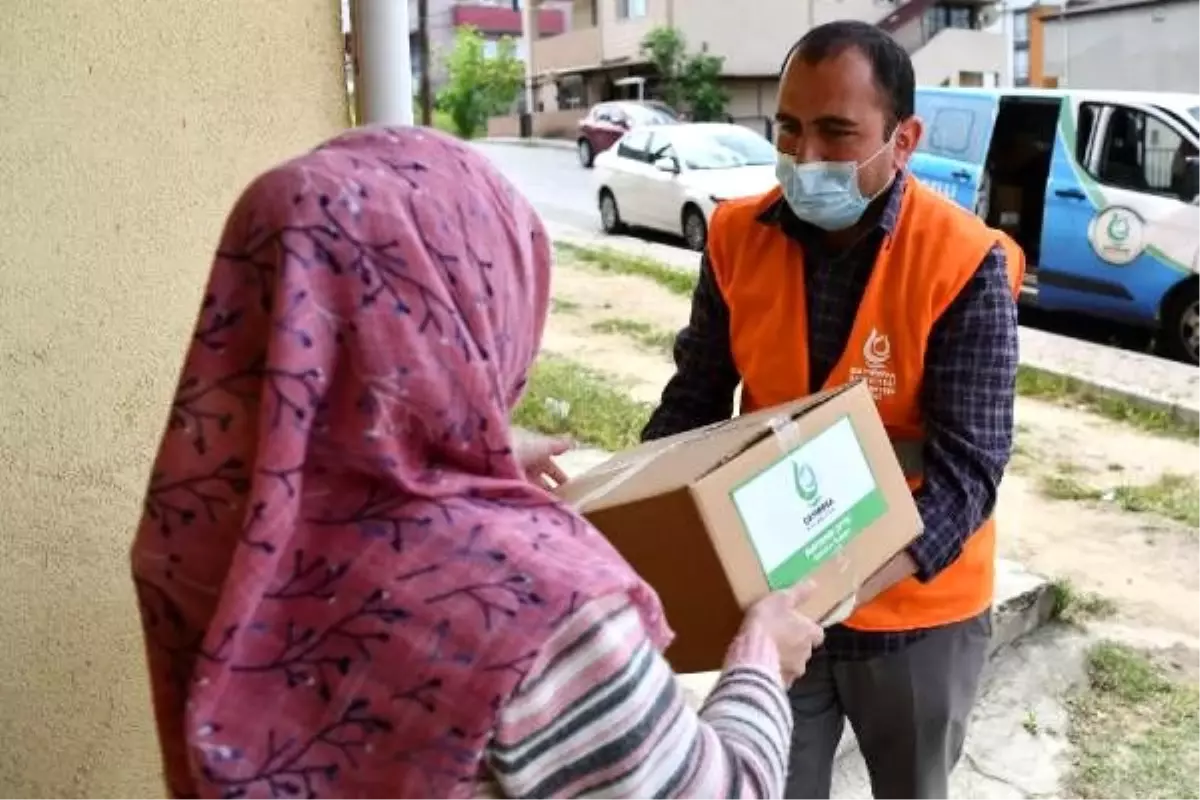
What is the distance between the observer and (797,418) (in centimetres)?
148

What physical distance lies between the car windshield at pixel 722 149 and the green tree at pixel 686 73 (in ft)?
47.2

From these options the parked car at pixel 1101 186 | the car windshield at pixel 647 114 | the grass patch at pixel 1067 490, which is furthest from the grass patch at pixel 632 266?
the car windshield at pixel 647 114

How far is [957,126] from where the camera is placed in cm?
834

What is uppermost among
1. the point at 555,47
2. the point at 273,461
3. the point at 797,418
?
the point at 555,47

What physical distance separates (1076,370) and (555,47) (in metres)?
28.4

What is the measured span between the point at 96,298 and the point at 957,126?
7374 millimetres

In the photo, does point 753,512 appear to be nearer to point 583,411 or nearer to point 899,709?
point 899,709

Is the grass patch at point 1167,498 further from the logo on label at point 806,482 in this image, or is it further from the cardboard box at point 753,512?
the logo on label at point 806,482

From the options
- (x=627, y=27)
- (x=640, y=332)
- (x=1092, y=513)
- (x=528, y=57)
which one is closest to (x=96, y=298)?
(x=1092, y=513)

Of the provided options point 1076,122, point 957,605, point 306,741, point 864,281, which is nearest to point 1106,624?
point 957,605

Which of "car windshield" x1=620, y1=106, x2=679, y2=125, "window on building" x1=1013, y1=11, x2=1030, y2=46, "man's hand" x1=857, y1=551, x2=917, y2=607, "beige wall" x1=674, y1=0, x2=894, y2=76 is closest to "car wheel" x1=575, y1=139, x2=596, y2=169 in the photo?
"car windshield" x1=620, y1=106, x2=679, y2=125

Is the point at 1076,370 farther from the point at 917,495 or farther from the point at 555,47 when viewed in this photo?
the point at 555,47

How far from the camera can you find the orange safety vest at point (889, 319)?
1.76 metres

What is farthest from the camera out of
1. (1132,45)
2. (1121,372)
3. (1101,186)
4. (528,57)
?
(528,57)
